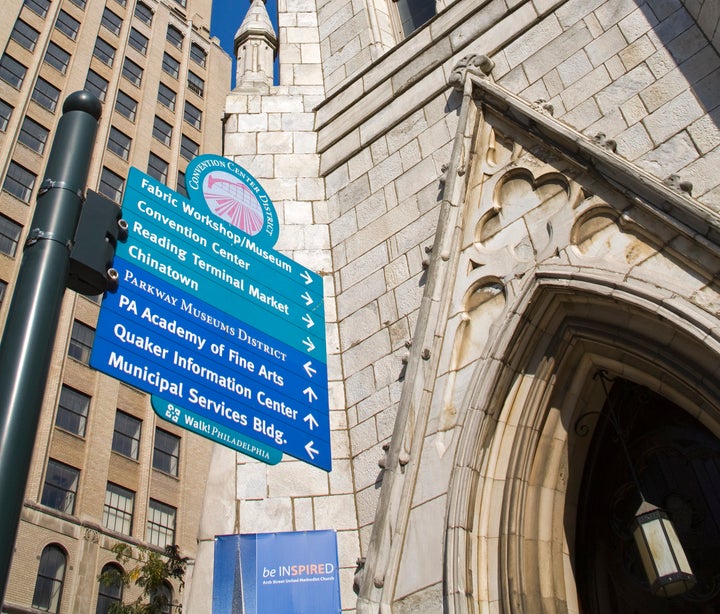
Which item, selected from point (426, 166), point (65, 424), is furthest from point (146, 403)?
point (426, 166)

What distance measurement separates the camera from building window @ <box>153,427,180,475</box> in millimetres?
35656

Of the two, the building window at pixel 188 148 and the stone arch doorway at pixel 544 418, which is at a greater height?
the building window at pixel 188 148

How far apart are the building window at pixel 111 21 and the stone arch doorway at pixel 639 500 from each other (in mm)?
48854

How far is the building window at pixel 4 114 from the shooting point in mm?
39094

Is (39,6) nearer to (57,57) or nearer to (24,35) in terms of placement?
(24,35)

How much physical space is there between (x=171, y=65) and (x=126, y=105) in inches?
267

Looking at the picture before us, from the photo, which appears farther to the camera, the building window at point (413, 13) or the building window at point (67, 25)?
the building window at point (67, 25)

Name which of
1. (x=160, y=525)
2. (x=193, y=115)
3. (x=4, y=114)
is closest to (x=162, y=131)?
(x=193, y=115)

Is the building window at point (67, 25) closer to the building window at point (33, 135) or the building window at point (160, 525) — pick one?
the building window at point (33, 135)

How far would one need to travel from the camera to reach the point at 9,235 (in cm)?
3622

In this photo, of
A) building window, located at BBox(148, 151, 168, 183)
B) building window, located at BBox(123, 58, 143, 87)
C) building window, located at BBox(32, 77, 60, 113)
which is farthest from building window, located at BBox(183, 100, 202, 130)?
building window, located at BBox(32, 77, 60, 113)

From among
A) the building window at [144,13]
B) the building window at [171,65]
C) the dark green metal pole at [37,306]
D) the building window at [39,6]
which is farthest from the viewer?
the building window at [144,13]

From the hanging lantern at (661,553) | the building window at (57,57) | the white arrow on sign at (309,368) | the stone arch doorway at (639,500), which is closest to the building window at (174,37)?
the building window at (57,57)

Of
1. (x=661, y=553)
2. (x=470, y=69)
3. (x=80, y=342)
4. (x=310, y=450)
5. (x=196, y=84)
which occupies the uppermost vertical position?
(x=196, y=84)
